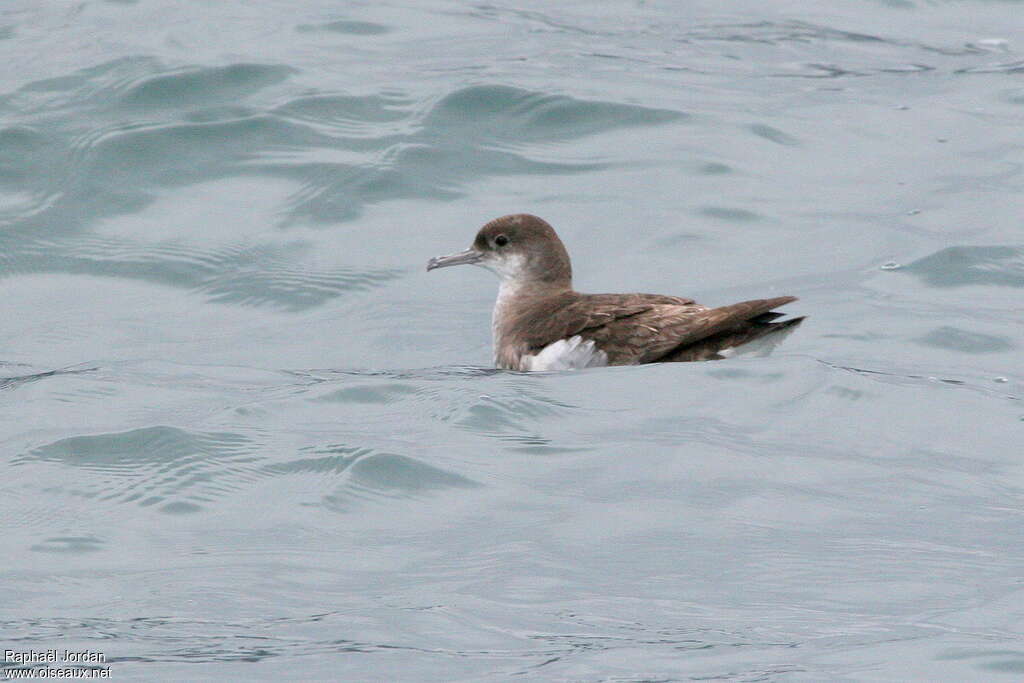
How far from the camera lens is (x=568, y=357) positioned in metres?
8.01

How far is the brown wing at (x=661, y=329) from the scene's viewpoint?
25.2 ft

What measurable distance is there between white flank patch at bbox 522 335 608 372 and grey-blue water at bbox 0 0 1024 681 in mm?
249

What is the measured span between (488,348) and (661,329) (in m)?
1.57

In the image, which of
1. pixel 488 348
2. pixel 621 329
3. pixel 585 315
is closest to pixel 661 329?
pixel 621 329

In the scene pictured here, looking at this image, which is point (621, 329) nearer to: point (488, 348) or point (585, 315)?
point (585, 315)

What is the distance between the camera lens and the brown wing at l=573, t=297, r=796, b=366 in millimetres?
7668

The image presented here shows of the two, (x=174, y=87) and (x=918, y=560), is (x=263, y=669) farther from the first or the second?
(x=174, y=87)

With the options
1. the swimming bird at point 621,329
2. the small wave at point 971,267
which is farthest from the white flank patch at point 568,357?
the small wave at point 971,267

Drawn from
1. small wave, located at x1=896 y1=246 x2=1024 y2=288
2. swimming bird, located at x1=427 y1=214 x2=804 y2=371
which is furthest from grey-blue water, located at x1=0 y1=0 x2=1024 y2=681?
A: swimming bird, located at x1=427 y1=214 x2=804 y2=371

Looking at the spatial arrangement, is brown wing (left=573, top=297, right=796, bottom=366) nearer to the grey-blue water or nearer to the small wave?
the grey-blue water

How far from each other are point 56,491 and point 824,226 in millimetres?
5197

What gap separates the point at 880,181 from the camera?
10820mm

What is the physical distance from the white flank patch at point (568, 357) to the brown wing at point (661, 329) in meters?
0.03

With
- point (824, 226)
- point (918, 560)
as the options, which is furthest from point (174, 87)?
point (918, 560)
